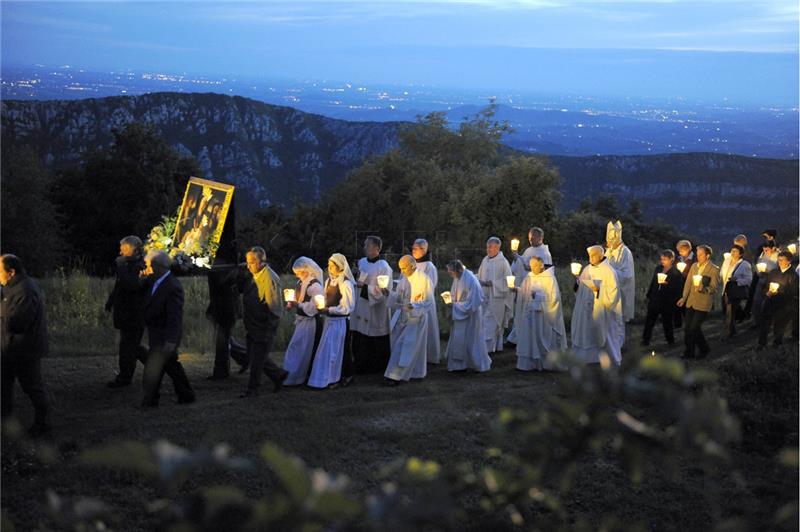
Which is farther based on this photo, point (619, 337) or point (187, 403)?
point (619, 337)

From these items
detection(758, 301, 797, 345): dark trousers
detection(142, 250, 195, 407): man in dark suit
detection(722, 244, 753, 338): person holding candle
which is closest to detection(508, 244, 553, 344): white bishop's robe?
detection(722, 244, 753, 338): person holding candle

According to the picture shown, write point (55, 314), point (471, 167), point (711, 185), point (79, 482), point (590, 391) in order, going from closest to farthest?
1. point (590, 391)
2. point (79, 482)
3. point (55, 314)
4. point (471, 167)
5. point (711, 185)

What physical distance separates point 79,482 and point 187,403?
10.1 feet

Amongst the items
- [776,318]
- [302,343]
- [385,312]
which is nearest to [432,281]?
[385,312]

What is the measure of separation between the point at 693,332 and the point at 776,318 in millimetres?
1561

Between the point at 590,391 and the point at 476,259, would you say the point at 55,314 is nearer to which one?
the point at 590,391

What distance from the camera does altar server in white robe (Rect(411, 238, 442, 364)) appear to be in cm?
1388

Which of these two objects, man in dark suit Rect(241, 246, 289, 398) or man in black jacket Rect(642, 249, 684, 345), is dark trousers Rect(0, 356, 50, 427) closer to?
man in dark suit Rect(241, 246, 289, 398)

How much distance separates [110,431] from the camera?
32.2 ft

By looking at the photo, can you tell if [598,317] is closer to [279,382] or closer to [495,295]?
[495,295]

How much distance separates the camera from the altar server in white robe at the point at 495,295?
16344mm

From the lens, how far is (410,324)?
13.7m

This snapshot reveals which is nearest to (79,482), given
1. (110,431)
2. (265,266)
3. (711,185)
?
(110,431)

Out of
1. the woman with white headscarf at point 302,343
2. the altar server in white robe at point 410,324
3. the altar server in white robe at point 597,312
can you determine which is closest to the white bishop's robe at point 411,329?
the altar server in white robe at point 410,324
